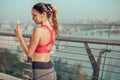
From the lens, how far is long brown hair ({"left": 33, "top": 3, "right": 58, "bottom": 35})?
4.75ft

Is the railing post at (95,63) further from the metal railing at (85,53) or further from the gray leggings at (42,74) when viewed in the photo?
the gray leggings at (42,74)

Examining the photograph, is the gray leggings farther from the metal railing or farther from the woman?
the metal railing

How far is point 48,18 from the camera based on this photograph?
1.51 meters

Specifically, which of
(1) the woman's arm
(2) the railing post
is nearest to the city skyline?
(2) the railing post

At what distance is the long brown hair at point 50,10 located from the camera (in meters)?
1.45

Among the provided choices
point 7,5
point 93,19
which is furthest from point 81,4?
point 7,5

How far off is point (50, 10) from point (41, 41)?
0.21m

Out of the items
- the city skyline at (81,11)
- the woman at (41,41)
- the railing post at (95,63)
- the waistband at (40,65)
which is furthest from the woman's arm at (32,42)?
the city skyline at (81,11)

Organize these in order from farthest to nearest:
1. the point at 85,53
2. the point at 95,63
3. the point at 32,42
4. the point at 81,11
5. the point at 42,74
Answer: the point at 81,11 → the point at 85,53 → the point at 95,63 → the point at 42,74 → the point at 32,42

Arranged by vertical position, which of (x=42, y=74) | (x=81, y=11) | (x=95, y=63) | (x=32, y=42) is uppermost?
(x=81, y=11)

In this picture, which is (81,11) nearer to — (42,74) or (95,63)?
(95,63)

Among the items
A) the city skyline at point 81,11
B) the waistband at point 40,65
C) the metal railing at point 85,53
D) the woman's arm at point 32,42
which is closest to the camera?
the woman's arm at point 32,42

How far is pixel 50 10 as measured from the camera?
150cm

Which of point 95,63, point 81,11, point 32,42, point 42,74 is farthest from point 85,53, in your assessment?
point 81,11
